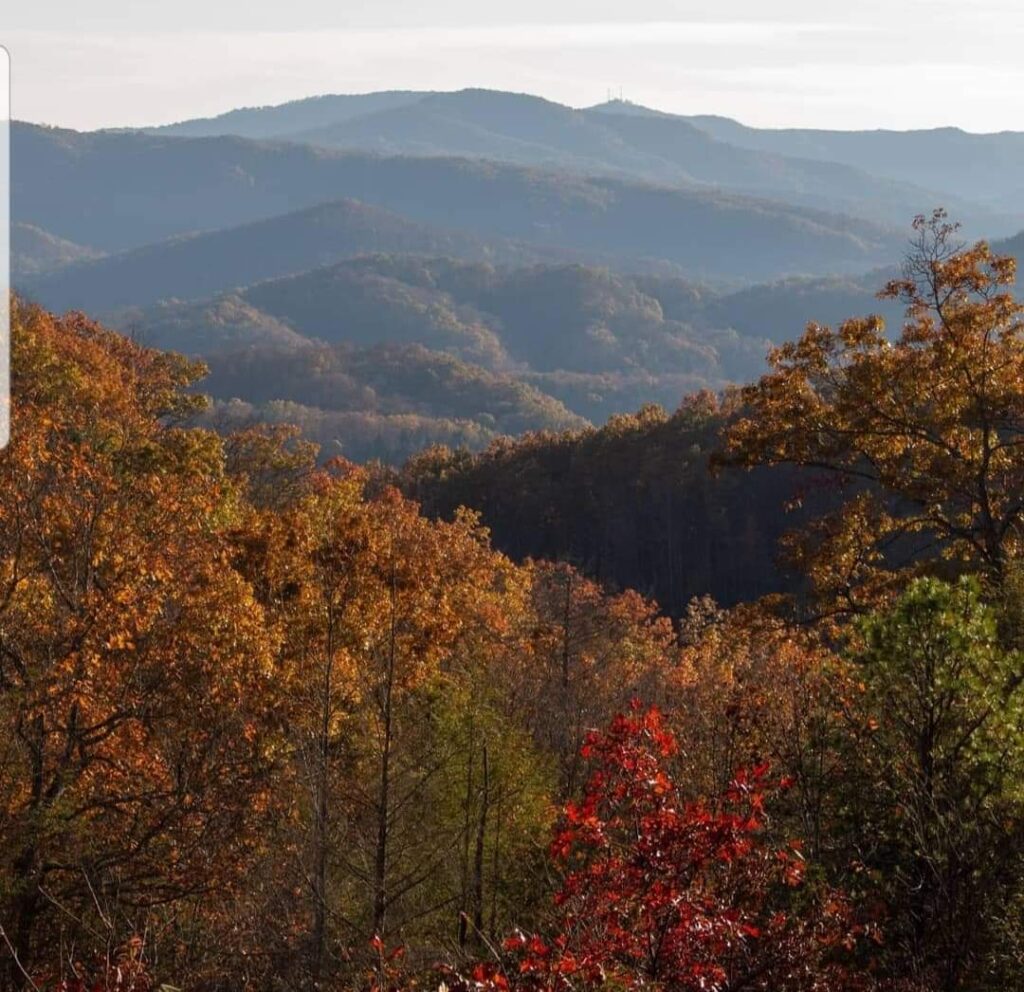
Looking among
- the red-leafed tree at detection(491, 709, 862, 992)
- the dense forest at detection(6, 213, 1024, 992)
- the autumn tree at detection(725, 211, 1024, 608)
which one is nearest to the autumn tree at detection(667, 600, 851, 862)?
the dense forest at detection(6, 213, 1024, 992)

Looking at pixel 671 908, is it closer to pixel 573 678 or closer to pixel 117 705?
pixel 117 705

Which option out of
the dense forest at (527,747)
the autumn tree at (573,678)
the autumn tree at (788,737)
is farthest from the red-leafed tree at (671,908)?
the autumn tree at (573,678)

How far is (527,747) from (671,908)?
12.6 m

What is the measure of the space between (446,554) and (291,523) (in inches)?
514

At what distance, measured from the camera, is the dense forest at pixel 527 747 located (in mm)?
10695

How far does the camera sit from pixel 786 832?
12914mm

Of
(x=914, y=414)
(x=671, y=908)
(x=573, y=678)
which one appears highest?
(x=914, y=414)

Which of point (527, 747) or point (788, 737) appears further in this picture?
point (527, 747)

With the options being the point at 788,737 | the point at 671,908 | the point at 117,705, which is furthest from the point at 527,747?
the point at 671,908

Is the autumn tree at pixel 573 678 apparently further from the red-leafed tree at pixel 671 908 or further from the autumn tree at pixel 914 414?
the red-leafed tree at pixel 671 908

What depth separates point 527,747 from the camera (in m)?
22.2

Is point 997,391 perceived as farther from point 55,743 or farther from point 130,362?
point 130,362

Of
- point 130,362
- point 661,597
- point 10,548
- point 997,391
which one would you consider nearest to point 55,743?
point 10,548

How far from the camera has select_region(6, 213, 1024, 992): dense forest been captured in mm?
10695
